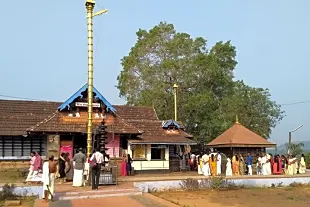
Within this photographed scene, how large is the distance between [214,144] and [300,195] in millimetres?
12662

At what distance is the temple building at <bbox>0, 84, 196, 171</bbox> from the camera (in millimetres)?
26406

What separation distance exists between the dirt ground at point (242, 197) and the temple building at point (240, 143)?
29.4 ft

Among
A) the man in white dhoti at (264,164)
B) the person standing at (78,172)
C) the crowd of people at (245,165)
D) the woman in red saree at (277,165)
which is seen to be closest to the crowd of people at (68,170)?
the person standing at (78,172)

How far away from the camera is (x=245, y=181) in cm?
2222

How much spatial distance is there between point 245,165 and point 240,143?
1609 mm

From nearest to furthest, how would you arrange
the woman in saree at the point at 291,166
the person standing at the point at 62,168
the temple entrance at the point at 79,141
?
the person standing at the point at 62,168 < the temple entrance at the point at 79,141 < the woman in saree at the point at 291,166

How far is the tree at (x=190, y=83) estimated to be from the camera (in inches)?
1667

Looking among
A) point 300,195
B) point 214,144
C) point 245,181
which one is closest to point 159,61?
point 214,144

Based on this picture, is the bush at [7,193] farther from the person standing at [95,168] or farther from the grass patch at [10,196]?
the person standing at [95,168]

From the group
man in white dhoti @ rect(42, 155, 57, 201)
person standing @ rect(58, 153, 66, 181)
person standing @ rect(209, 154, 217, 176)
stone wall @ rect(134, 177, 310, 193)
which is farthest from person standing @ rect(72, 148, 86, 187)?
person standing @ rect(209, 154, 217, 176)

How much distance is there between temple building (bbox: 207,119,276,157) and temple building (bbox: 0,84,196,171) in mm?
2695

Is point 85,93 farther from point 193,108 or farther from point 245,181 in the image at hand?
point 193,108

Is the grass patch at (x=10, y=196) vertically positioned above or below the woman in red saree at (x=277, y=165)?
below

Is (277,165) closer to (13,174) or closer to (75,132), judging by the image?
(75,132)
